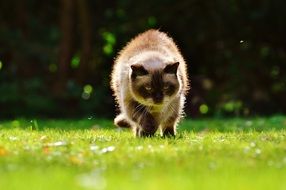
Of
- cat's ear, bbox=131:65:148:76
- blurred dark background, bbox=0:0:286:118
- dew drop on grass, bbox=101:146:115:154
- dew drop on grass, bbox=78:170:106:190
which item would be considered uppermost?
blurred dark background, bbox=0:0:286:118

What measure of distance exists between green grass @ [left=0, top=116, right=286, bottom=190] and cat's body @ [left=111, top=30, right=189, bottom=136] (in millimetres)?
749

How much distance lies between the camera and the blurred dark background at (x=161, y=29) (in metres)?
21.1

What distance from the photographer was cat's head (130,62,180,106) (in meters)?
9.37

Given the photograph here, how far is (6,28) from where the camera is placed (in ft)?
72.1

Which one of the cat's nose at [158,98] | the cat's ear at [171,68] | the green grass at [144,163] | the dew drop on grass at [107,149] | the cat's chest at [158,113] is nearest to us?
the green grass at [144,163]

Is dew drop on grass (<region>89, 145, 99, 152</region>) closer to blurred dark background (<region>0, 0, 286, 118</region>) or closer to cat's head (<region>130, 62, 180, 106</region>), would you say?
cat's head (<region>130, 62, 180, 106</region>)

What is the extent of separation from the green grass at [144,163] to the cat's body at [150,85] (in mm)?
749

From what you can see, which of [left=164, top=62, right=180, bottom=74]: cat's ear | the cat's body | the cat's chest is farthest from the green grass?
[left=164, top=62, right=180, bottom=74]: cat's ear

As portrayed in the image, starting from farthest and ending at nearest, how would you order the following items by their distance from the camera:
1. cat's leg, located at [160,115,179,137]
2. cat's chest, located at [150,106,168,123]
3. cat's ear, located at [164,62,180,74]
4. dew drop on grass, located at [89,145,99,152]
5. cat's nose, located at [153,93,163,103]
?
1. cat's leg, located at [160,115,179,137]
2. cat's chest, located at [150,106,168,123]
3. cat's ear, located at [164,62,180,74]
4. cat's nose, located at [153,93,163,103]
5. dew drop on grass, located at [89,145,99,152]

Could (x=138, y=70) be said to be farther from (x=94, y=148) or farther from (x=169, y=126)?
(x=94, y=148)

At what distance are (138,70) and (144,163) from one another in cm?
289

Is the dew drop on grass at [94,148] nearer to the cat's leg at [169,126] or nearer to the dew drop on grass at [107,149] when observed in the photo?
the dew drop on grass at [107,149]

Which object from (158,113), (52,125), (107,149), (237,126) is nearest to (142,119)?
(158,113)

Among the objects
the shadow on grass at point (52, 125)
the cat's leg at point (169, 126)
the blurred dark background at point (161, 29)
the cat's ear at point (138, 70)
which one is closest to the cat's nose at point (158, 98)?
the cat's ear at point (138, 70)
